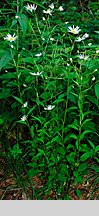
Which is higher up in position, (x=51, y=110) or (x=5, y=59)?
(x=5, y=59)

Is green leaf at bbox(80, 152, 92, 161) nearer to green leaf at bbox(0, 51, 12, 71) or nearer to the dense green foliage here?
the dense green foliage

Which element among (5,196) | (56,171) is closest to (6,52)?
(56,171)

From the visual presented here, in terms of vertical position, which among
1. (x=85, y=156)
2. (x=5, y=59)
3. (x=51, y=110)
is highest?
(x=5, y=59)

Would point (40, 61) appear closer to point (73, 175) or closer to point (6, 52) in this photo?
point (6, 52)

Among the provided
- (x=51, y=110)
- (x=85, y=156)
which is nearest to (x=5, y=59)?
(x=51, y=110)

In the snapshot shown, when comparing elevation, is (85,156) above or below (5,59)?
below

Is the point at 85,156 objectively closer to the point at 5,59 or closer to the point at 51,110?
the point at 51,110

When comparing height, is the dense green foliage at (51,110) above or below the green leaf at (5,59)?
below

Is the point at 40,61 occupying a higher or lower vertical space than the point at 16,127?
higher

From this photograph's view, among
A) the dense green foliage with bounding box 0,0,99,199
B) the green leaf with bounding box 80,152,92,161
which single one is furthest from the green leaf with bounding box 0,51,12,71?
the green leaf with bounding box 80,152,92,161

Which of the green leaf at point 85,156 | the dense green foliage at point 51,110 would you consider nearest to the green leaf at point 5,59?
the dense green foliage at point 51,110

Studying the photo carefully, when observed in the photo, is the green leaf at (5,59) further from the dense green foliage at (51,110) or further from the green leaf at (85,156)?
the green leaf at (85,156)

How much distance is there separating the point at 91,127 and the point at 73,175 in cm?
29

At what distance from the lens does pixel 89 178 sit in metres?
2.22
